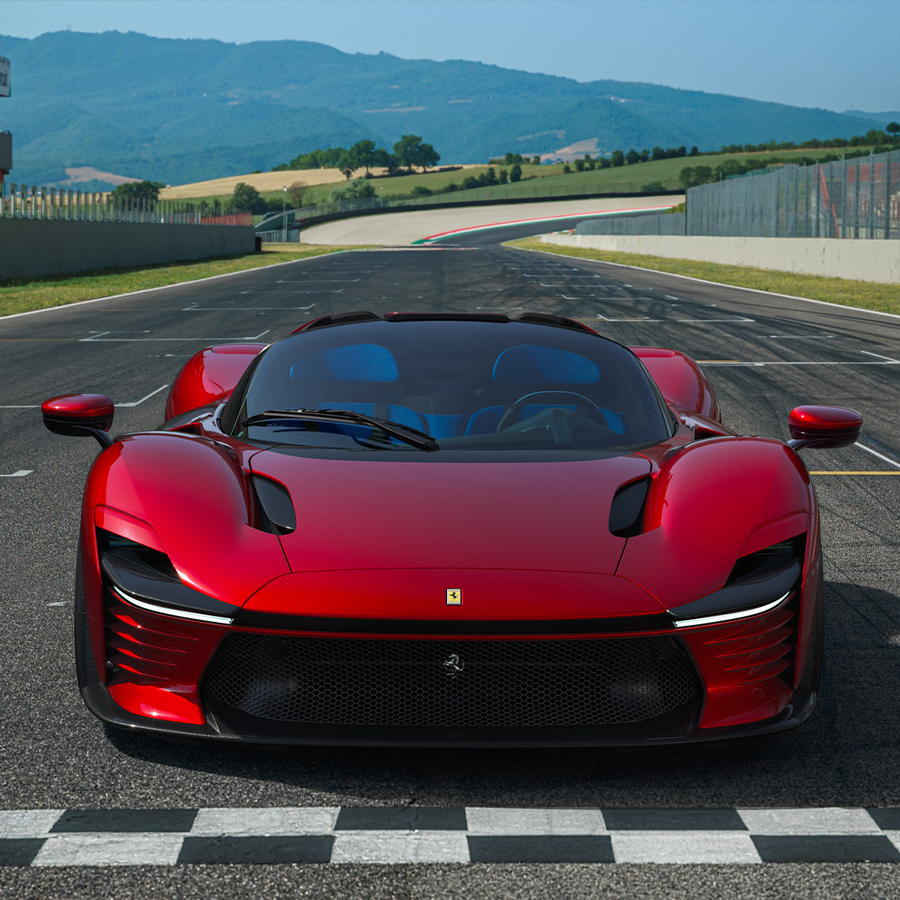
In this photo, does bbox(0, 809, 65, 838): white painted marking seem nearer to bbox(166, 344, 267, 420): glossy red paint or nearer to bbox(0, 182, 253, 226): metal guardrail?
bbox(166, 344, 267, 420): glossy red paint

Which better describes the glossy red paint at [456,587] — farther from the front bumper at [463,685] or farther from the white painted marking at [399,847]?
the white painted marking at [399,847]

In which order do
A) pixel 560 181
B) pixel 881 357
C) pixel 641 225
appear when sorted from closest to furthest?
pixel 881 357 < pixel 641 225 < pixel 560 181

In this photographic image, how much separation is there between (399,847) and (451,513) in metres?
0.92

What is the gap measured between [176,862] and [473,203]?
138 m

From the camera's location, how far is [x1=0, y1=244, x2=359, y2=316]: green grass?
25.1 m

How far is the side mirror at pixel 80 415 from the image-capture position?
4.27 m

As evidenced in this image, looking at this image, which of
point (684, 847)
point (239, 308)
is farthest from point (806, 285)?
point (684, 847)

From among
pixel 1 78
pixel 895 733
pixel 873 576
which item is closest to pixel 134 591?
pixel 895 733

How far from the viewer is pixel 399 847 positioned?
2756 millimetres

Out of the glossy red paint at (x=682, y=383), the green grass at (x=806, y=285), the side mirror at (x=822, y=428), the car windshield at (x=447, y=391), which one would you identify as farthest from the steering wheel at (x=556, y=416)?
the green grass at (x=806, y=285)

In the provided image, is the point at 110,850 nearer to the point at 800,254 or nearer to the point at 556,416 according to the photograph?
the point at 556,416

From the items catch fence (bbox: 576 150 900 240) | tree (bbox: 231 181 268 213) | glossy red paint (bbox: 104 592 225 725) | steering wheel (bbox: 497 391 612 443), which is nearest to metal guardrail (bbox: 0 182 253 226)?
catch fence (bbox: 576 150 900 240)

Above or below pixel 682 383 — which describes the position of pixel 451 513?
below

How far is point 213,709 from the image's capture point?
3.06 metres
